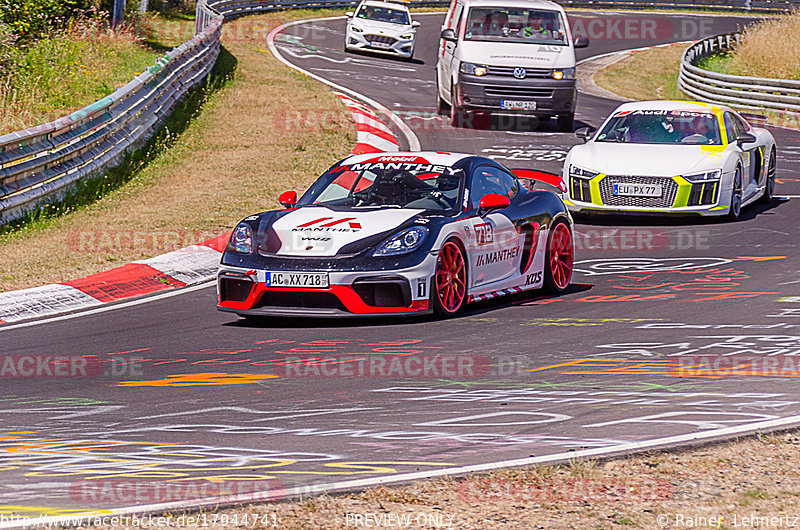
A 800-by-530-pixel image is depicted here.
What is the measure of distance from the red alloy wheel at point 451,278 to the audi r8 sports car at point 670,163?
→ 5363 millimetres

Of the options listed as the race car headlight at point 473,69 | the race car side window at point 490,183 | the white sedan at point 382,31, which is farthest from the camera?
the white sedan at point 382,31

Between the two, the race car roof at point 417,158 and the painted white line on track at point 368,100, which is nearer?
the race car roof at point 417,158

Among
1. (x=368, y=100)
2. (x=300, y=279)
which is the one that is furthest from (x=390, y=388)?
(x=368, y=100)

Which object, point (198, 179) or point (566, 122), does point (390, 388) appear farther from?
point (566, 122)

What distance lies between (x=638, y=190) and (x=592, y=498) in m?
9.98

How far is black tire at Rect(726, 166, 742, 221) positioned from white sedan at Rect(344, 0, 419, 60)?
21924 mm

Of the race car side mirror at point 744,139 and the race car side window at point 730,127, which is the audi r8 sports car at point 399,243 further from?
the race car side window at point 730,127

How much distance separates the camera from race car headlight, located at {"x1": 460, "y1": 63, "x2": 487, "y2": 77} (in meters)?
21.5

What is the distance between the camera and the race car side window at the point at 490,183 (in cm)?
1031

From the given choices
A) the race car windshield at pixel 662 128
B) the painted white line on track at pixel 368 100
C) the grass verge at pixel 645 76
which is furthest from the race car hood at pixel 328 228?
the grass verge at pixel 645 76

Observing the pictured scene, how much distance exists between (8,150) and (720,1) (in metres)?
53.7

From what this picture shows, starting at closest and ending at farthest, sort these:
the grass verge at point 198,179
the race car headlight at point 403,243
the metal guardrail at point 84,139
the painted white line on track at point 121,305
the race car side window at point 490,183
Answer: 1. the race car headlight at point 403,243
2. the painted white line on track at point 121,305
3. the race car side window at point 490,183
4. the grass verge at point 198,179
5. the metal guardrail at point 84,139

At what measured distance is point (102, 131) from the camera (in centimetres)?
1692

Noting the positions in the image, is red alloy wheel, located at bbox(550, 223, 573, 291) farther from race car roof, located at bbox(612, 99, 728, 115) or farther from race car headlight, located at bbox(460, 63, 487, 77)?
race car headlight, located at bbox(460, 63, 487, 77)
